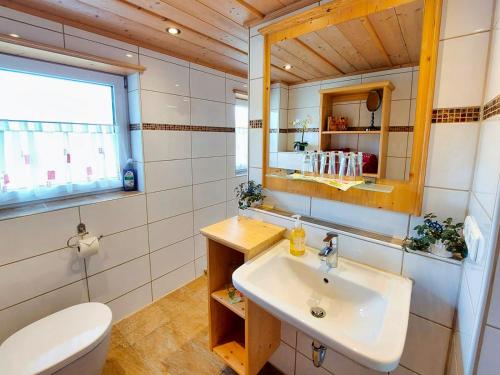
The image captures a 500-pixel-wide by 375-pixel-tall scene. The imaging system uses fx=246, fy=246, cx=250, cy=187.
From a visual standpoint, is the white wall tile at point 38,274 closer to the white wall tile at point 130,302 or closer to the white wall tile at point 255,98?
the white wall tile at point 130,302

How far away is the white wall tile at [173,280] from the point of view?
204 cm

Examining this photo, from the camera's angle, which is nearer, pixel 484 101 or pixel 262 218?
pixel 484 101

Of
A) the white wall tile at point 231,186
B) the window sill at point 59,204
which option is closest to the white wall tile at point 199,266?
the white wall tile at point 231,186

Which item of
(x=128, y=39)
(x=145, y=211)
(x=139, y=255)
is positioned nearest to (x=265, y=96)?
(x=128, y=39)

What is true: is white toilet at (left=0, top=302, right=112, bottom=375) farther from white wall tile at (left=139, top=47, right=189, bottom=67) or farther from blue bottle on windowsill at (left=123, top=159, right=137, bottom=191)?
white wall tile at (left=139, top=47, right=189, bottom=67)

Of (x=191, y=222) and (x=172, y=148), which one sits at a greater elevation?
(x=172, y=148)

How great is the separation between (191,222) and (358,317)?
1640 mm

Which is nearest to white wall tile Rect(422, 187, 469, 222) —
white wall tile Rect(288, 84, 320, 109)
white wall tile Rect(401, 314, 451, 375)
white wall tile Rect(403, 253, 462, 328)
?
white wall tile Rect(403, 253, 462, 328)

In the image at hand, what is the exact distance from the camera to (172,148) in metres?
2.00

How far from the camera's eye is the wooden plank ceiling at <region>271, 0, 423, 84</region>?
0.91 m

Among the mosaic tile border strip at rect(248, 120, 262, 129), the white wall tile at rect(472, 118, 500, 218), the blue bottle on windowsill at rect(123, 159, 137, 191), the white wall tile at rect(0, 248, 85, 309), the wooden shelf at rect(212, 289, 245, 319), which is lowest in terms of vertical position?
the wooden shelf at rect(212, 289, 245, 319)

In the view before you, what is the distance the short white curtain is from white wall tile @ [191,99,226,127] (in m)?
0.66

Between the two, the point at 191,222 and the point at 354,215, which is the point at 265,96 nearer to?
the point at 354,215

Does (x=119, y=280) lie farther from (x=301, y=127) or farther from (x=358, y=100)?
(x=358, y=100)
